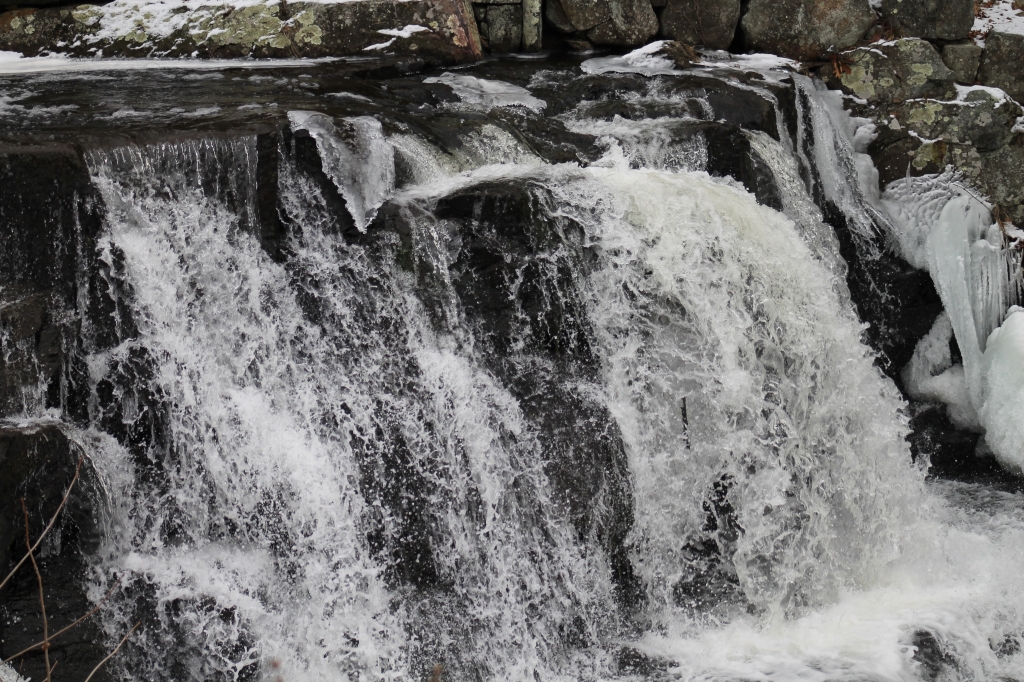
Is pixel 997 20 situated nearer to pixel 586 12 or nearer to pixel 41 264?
pixel 586 12

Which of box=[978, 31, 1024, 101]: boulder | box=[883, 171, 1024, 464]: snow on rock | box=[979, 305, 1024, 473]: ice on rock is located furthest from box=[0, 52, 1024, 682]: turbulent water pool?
box=[978, 31, 1024, 101]: boulder

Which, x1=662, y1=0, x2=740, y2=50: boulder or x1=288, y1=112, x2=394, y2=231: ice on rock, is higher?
x1=662, y1=0, x2=740, y2=50: boulder

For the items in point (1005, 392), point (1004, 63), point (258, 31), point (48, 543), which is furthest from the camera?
point (1004, 63)

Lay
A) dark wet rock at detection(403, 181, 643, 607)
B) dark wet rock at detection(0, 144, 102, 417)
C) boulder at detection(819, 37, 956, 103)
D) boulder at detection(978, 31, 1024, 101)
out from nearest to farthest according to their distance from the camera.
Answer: dark wet rock at detection(0, 144, 102, 417) < dark wet rock at detection(403, 181, 643, 607) < boulder at detection(819, 37, 956, 103) < boulder at detection(978, 31, 1024, 101)

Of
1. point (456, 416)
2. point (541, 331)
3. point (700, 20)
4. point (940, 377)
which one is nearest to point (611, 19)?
point (700, 20)

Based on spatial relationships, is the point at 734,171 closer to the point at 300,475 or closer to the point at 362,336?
the point at 362,336

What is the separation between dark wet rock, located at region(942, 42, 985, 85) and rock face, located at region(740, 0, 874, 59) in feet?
1.72

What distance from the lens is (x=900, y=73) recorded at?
6102 millimetres

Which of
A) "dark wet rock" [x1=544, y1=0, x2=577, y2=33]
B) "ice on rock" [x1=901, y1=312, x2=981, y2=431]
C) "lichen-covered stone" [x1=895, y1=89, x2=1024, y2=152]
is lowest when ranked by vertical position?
"ice on rock" [x1=901, y1=312, x2=981, y2=431]

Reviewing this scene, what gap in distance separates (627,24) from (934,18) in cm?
190

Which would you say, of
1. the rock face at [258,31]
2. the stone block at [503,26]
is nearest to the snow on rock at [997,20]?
the stone block at [503,26]

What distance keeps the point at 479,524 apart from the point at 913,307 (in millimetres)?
3087

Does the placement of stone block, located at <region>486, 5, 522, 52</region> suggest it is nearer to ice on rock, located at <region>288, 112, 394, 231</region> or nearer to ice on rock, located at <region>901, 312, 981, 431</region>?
ice on rock, located at <region>288, 112, 394, 231</region>

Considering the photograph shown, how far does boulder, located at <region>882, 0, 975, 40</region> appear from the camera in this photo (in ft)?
20.4
